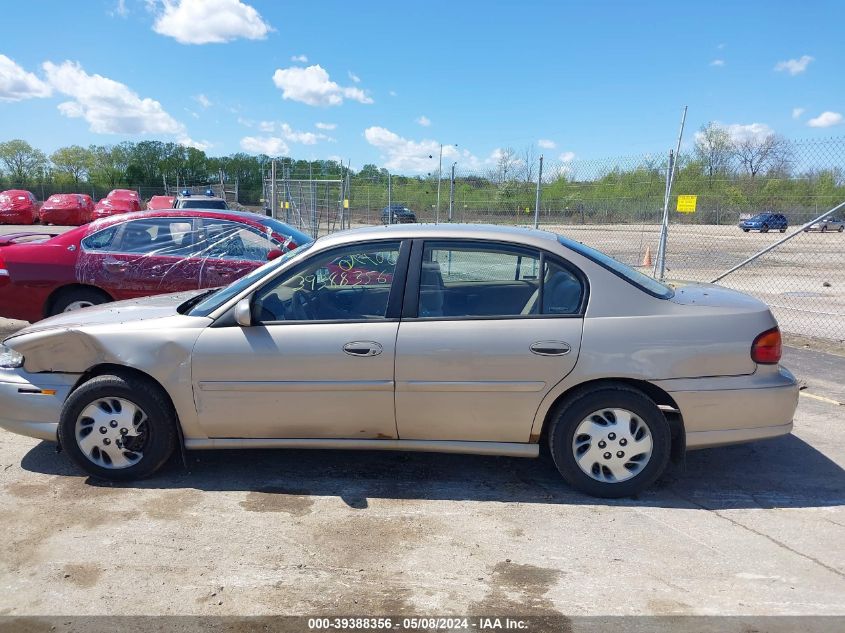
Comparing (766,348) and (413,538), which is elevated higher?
(766,348)

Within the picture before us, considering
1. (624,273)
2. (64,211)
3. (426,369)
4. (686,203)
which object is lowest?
(426,369)

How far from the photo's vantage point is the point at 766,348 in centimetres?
382

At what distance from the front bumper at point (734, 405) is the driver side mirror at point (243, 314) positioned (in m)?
2.44

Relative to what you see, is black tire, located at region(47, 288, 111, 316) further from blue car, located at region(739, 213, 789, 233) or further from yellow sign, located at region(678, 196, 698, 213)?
blue car, located at region(739, 213, 789, 233)

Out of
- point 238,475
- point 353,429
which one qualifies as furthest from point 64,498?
point 353,429

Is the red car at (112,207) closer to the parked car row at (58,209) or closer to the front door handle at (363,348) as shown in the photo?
the parked car row at (58,209)

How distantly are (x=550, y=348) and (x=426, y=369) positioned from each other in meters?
0.73

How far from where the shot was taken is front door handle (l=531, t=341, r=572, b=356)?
3752mm

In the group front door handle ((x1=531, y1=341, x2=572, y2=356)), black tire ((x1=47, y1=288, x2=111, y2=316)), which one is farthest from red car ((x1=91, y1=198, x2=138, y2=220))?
front door handle ((x1=531, y1=341, x2=572, y2=356))

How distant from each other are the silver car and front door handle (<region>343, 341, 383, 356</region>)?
0.04 ft

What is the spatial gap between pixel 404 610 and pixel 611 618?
2.94 feet

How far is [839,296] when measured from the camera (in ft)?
41.9

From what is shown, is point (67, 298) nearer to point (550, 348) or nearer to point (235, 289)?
point (235, 289)

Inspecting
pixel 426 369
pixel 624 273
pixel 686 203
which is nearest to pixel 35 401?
pixel 426 369
